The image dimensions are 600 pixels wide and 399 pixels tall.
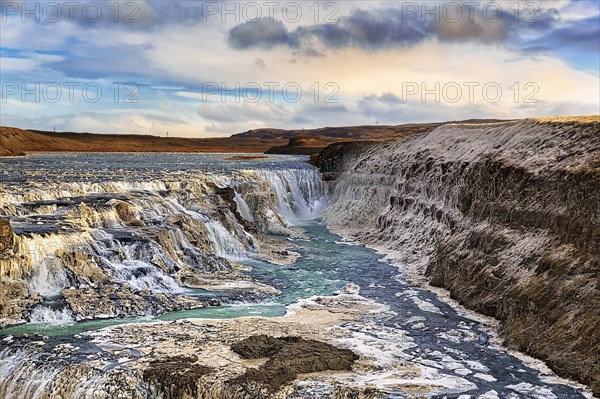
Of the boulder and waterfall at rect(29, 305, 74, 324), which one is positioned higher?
the boulder

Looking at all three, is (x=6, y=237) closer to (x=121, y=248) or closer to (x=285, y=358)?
(x=121, y=248)

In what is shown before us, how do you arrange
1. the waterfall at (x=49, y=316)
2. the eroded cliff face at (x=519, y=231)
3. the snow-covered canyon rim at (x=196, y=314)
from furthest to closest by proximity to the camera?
the waterfall at (x=49, y=316) → the eroded cliff face at (x=519, y=231) → the snow-covered canyon rim at (x=196, y=314)

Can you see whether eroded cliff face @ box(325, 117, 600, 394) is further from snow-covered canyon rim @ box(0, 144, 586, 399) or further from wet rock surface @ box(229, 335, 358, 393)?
wet rock surface @ box(229, 335, 358, 393)

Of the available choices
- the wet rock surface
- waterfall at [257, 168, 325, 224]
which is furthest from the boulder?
waterfall at [257, 168, 325, 224]

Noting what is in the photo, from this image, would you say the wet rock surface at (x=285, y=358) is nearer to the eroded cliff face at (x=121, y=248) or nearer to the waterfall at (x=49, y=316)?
the eroded cliff face at (x=121, y=248)

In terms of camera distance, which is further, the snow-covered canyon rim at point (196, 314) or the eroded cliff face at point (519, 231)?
the eroded cliff face at point (519, 231)

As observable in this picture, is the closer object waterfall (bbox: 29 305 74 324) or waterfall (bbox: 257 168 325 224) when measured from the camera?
waterfall (bbox: 29 305 74 324)

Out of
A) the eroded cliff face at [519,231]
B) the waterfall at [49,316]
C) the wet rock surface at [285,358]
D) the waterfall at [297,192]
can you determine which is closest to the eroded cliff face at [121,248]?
the waterfall at [49,316]

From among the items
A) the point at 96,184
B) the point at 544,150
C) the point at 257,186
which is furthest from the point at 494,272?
the point at 257,186

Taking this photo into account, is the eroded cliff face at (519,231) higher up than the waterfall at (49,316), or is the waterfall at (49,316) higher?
the eroded cliff face at (519,231)
